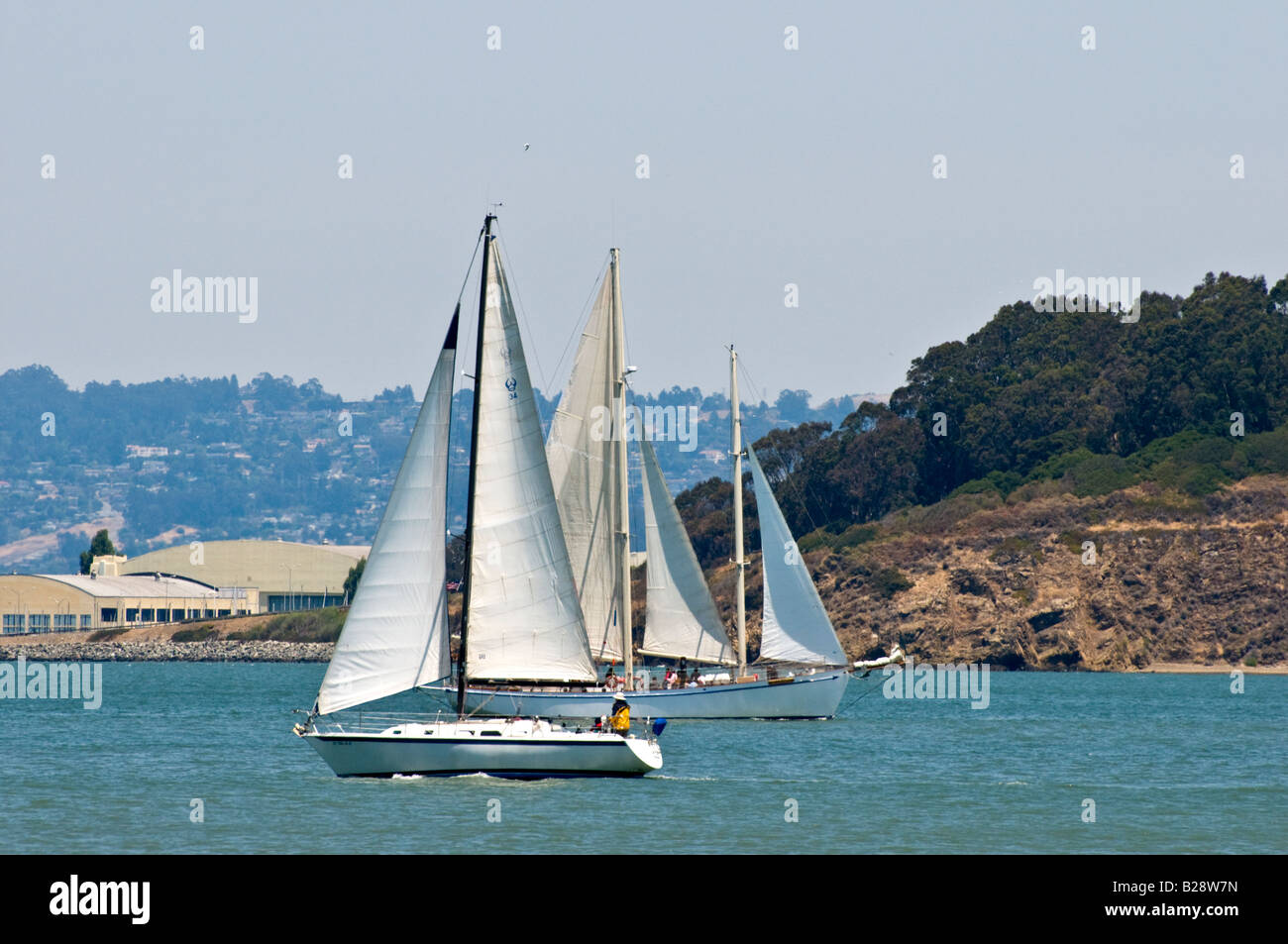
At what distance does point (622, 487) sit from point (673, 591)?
170 inches

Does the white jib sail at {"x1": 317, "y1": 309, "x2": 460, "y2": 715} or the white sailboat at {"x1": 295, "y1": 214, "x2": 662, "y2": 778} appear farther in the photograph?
the white sailboat at {"x1": 295, "y1": 214, "x2": 662, "y2": 778}

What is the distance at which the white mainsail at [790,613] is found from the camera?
64438 mm

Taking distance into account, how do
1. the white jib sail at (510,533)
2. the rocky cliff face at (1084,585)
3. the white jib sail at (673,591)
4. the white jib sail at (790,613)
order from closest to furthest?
the white jib sail at (510,533), the white jib sail at (673,591), the white jib sail at (790,613), the rocky cliff face at (1084,585)

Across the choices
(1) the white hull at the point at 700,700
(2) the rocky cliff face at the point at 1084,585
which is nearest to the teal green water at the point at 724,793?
(1) the white hull at the point at 700,700

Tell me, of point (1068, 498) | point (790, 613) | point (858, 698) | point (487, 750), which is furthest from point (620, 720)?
point (1068, 498)

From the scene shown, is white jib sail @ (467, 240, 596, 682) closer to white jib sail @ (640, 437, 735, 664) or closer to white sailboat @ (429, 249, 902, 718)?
white sailboat @ (429, 249, 902, 718)

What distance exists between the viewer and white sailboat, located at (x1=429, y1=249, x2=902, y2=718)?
200ft

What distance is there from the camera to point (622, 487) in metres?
61.5

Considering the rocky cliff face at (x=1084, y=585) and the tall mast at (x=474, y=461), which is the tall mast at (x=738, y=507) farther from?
the rocky cliff face at (x=1084, y=585)

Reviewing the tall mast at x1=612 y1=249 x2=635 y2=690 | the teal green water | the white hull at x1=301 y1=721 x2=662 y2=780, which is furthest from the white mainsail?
the white hull at x1=301 y1=721 x2=662 y2=780

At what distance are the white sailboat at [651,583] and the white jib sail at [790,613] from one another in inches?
1.4

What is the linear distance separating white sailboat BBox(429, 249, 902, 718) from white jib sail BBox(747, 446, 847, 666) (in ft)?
0.11
